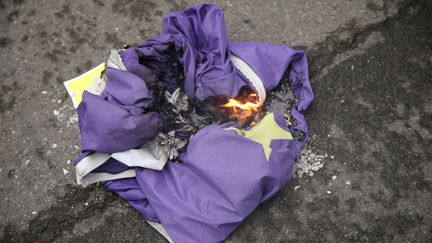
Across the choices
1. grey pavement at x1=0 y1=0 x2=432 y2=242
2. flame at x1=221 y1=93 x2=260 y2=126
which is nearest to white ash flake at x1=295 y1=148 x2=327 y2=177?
grey pavement at x1=0 y1=0 x2=432 y2=242

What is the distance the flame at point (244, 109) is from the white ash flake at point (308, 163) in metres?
0.33

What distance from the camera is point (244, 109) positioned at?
2.06 m

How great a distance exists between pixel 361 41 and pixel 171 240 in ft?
5.27

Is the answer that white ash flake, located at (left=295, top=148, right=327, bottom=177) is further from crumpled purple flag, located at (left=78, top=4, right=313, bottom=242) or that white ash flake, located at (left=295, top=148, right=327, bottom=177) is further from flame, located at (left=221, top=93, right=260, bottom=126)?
flame, located at (left=221, top=93, right=260, bottom=126)

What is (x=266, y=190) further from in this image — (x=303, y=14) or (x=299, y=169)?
(x=303, y=14)

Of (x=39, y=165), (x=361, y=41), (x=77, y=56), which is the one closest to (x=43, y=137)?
(x=39, y=165)

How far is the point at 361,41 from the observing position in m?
2.31

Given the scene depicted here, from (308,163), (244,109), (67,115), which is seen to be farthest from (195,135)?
(67,115)

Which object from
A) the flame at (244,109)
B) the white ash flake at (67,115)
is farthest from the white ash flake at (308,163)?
the white ash flake at (67,115)

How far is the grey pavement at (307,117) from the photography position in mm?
1932

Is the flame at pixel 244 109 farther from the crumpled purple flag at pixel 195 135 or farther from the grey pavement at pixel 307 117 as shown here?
the grey pavement at pixel 307 117

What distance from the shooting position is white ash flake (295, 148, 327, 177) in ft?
6.63

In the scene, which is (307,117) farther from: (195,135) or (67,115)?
(67,115)

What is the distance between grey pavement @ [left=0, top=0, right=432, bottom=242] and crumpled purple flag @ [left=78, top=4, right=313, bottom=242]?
7.4 inches
